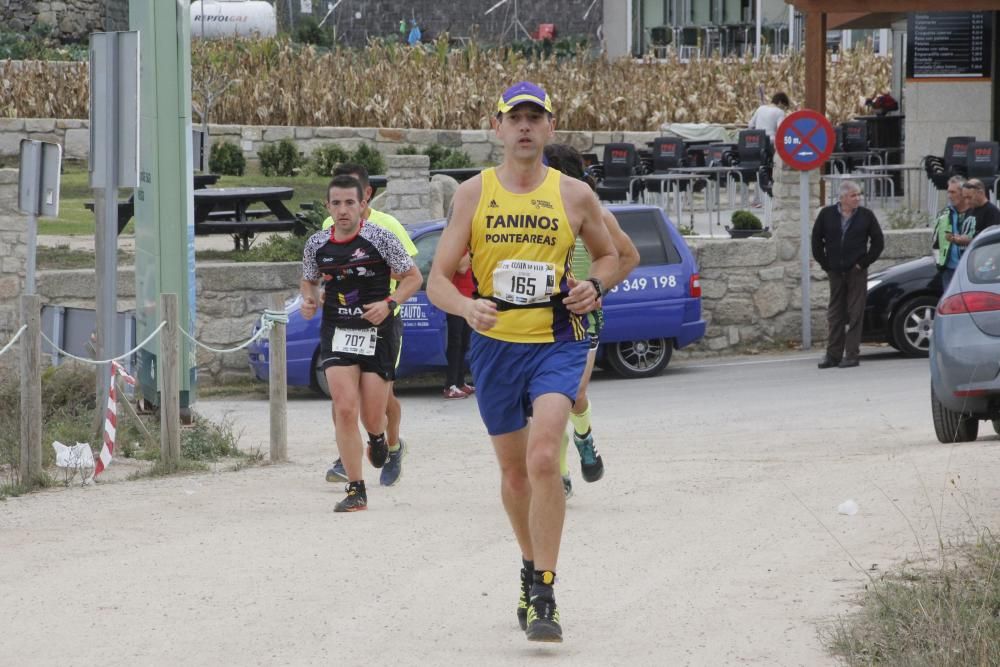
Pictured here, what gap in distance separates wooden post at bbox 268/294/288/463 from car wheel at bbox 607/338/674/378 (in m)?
5.88

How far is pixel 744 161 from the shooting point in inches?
966

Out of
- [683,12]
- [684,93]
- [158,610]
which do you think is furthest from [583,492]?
[683,12]

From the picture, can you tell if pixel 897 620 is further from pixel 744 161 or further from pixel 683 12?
pixel 683 12

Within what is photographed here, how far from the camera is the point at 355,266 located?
9086mm

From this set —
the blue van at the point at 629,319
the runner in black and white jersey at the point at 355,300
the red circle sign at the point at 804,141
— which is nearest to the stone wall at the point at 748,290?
the blue van at the point at 629,319

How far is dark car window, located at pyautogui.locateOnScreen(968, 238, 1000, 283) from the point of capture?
1076 cm

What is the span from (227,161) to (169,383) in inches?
724

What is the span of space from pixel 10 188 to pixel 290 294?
111 inches

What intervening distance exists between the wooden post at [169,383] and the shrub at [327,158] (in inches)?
695

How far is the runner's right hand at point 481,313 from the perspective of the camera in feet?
18.9

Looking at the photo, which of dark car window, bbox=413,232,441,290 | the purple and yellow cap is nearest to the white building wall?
dark car window, bbox=413,232,441,290

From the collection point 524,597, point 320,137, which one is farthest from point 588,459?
point 320,137

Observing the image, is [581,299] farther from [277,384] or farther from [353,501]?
[277,384]

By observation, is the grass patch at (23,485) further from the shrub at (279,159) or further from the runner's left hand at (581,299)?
the shrub at (279,159)
